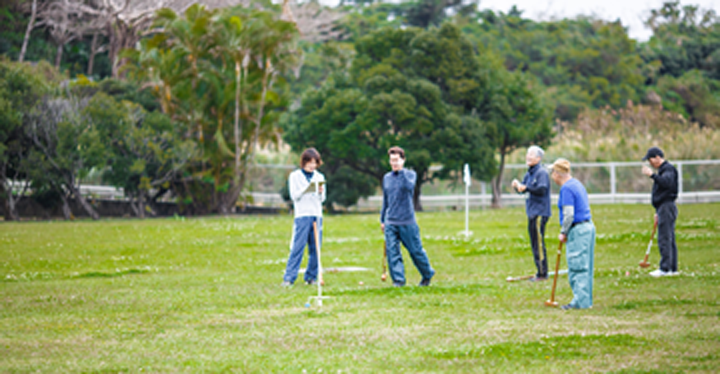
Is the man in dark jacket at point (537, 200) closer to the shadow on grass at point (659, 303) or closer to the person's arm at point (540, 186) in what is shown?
the person's arm at point (540, 186)

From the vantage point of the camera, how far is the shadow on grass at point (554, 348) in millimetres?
6375

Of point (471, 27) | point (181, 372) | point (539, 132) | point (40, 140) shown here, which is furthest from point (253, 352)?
point (471, 27)

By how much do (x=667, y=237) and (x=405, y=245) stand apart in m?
3.98

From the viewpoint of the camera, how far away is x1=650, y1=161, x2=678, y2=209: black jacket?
37.7 ft

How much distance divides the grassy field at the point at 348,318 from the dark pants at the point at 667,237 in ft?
1.36

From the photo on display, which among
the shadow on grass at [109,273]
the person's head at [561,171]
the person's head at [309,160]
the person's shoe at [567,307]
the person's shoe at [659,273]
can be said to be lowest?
the shadow on grass at [109,273]

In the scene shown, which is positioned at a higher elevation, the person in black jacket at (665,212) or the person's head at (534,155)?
the person's head at (534,155)

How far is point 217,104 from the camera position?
108ft

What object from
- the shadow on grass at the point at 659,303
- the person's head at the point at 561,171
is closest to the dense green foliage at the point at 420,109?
the shadow on grass at the point at 659,303

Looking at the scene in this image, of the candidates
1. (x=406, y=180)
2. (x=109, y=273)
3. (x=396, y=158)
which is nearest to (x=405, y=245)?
(x=406, y=180)

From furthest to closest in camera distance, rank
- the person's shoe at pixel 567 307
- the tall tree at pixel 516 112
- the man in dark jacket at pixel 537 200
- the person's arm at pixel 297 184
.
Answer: the tall tree at pixel 516 112, the man in dark jacket at pixel 537 200, the person's arm at pixel 297 184, the person's shoe at pixel 567 307

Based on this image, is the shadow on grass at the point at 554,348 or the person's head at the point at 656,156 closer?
the shadow on grass at the point at 554,348

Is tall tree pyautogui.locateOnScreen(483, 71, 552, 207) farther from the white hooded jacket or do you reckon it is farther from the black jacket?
the white hooded jacket

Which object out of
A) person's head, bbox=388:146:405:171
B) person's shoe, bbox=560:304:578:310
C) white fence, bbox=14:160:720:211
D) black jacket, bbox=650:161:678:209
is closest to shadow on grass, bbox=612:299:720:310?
person's shoe, bbox=560:304:578:310
